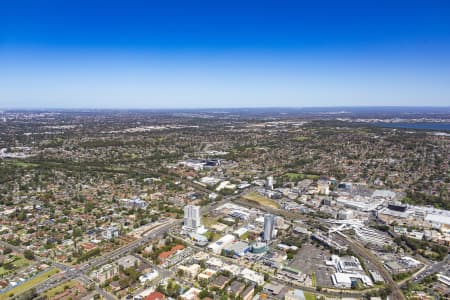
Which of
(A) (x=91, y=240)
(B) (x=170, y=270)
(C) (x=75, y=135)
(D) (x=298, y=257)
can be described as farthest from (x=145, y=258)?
(C) (x=75, y=135)

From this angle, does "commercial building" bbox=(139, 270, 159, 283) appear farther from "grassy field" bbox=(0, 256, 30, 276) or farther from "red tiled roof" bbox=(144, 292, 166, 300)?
"grassy field" bbox=(0, 256, 30, 276)

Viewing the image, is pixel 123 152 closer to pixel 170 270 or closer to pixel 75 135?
pixel 75 135

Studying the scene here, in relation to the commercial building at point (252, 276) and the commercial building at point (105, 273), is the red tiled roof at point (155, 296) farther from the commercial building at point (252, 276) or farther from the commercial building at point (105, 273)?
the commercial building at point (252, 276)

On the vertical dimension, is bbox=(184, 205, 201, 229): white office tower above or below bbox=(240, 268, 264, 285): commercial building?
above

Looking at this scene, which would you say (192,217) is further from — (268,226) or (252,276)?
(252,276)

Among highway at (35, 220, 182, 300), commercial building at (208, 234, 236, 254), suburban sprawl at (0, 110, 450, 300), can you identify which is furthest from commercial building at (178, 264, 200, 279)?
highway at (35, 220, 182, 300)

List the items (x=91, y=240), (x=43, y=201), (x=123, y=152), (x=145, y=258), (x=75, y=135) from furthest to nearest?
(x=75, y=135)
(x=123, y=152)
(x=43, y=201)
(x=91, y=240)
(x=145, y=258)

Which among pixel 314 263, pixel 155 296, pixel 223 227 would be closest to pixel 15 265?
pixel 155 296
